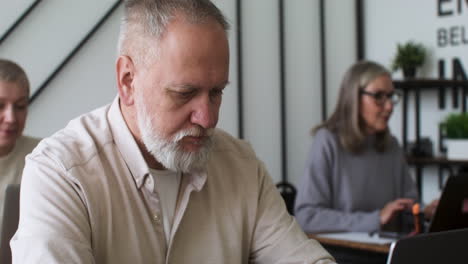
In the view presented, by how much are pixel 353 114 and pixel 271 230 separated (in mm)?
1408

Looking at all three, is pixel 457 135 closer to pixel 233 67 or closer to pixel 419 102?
pixel 419 102

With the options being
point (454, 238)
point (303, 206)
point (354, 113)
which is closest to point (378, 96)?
point (354, 113)

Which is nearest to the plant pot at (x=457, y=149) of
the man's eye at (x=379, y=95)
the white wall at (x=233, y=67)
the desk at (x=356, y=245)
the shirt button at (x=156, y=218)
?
the white wall at (x=233, y=67)

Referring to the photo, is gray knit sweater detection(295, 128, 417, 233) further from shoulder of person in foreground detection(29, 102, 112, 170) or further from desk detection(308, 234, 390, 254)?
shoulder of person in foreground detection(29, 102, 112, 170)

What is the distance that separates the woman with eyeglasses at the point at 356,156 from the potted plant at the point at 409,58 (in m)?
1.41

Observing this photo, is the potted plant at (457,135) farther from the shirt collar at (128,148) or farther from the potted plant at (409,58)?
the shirt collar at (128,148)

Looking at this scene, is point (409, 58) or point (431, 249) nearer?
point (431, 249)

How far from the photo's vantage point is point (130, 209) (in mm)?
1255

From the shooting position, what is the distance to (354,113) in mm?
2746

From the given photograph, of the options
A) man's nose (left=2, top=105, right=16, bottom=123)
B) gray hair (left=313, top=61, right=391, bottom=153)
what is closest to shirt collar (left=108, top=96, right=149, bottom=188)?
man's nose (left=2, top=105, right=16, bottom=123)

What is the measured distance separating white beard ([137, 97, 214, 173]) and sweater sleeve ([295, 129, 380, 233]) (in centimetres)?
123

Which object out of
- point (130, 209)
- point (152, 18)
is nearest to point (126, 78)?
point (152, 18)

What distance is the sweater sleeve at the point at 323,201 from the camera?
7.69 feet

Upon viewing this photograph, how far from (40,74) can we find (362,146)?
5.36 feet
